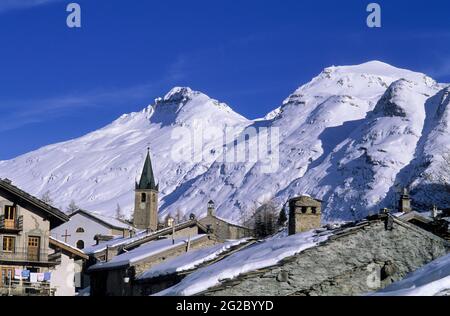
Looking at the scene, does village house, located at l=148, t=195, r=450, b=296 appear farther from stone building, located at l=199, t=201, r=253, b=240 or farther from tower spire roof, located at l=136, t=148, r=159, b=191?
tower spire roof, located at l=136, t=148, r=159, b=191

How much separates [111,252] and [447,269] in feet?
138

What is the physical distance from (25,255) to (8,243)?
44.3 inches

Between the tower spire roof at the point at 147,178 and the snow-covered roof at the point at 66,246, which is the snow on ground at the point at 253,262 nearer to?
the snow-covered roof at the point at 66,246

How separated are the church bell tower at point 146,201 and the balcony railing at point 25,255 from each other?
86338 mm

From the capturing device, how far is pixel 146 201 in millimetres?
144125

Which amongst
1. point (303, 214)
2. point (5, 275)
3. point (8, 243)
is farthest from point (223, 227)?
point (303, 214)

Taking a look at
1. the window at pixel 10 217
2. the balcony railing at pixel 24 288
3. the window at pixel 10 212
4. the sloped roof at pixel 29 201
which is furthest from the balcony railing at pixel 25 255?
the balcony railing at pixel 24 288

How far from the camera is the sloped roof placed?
48312 mm

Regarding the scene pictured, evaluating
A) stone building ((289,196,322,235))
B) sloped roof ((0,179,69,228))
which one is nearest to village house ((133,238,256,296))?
stone building ((289,196,322,235))

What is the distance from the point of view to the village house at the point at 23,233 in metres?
48.8
